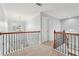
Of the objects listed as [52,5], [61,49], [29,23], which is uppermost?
[52,5]

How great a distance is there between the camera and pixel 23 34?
4.65ft

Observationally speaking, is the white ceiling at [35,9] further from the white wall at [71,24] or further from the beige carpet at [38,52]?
the beige carpet at [38,52]

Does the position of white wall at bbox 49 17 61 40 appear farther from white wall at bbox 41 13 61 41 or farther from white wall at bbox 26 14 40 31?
white wall at bbox 26 14 40 31

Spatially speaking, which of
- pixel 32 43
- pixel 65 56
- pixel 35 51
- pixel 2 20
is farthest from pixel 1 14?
pixel 65 56

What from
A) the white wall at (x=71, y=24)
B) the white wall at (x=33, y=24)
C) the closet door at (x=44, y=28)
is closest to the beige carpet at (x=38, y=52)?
the closet door at (x=44, y=28)

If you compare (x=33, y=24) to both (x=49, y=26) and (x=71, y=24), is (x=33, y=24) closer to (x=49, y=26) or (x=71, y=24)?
(x=49, y=26)

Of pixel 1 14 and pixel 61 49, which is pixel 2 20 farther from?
pixel 61 49

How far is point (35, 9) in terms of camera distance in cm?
140

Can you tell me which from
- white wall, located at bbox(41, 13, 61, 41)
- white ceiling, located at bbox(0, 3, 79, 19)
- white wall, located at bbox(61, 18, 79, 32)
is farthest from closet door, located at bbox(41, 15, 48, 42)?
white wall, located at bbox(61, 18, 79, 32)

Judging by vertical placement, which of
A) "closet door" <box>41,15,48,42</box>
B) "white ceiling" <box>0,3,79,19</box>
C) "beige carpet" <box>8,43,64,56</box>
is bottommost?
"beige carpet" <box>8,43,64,56</box>

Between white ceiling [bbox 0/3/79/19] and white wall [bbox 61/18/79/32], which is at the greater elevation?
white ceiling [bbox 0/3/79/19]

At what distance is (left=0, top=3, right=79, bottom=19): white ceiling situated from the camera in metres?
1.37

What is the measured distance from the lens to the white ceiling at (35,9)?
54.0 inches

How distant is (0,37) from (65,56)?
0.98 m
